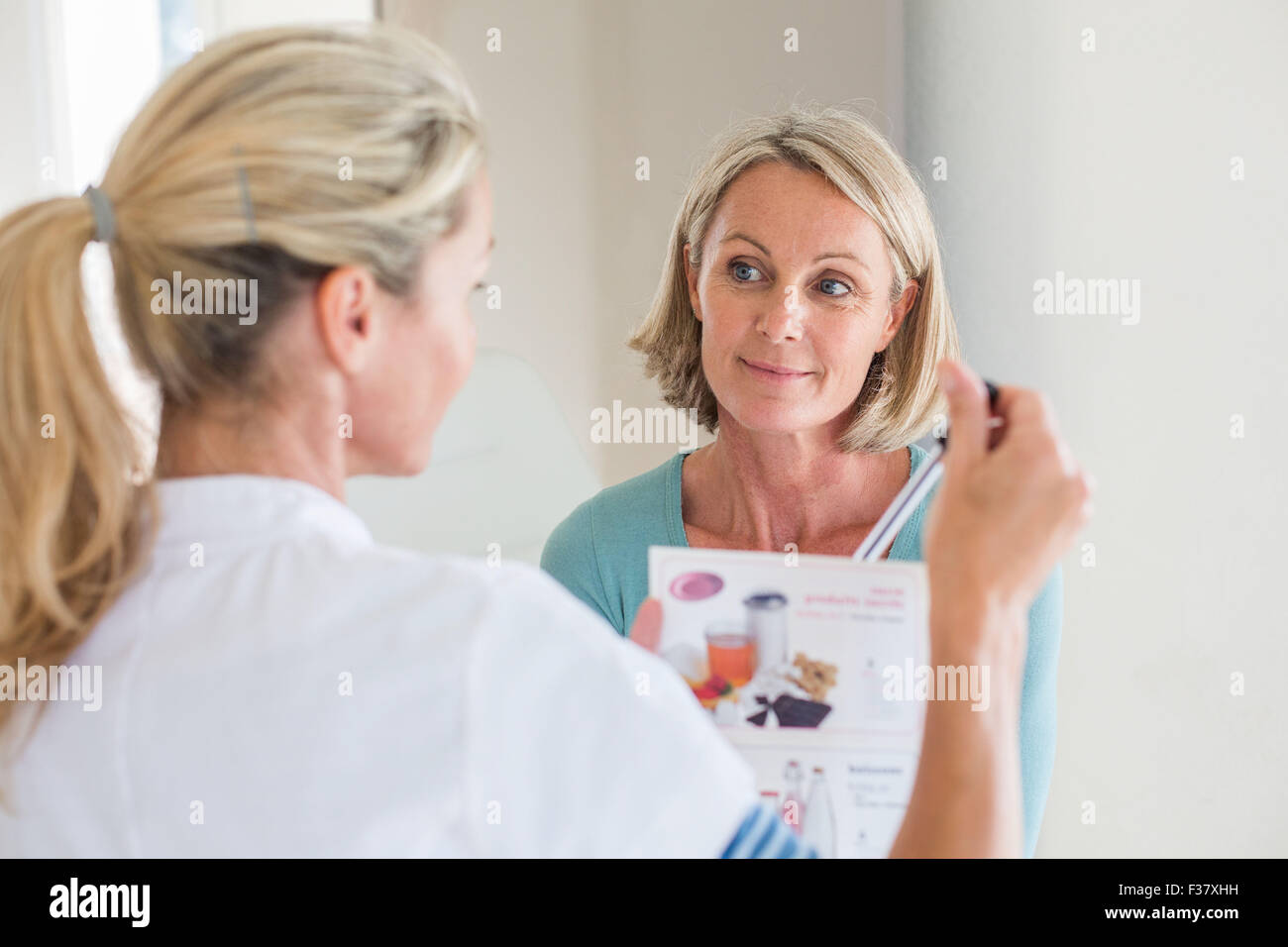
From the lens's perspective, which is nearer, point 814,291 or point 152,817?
point 152,817

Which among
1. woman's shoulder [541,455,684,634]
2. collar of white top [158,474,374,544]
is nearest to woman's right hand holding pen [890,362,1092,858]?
collar of white top [158,474,374,544]

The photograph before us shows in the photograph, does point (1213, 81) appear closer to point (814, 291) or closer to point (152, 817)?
point (814, 291)

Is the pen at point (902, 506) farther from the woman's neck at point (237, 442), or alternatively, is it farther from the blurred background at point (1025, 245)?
the blurred background at point (1025, 245)

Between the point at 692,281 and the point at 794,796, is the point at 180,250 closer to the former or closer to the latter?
the point at 794,796

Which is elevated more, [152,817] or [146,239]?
[146,239]

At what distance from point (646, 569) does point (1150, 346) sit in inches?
33.9

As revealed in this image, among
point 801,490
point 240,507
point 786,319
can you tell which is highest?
point 786,319

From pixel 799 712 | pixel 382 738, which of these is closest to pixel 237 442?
pixel 382 738

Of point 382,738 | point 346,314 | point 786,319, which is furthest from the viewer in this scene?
point 786,319

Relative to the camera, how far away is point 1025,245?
5.68 feet

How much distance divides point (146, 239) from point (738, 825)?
1.67ft

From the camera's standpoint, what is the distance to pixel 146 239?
69cm

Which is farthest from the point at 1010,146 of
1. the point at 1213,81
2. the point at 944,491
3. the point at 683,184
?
the point at 944,491

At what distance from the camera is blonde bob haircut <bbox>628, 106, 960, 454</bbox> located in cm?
133
